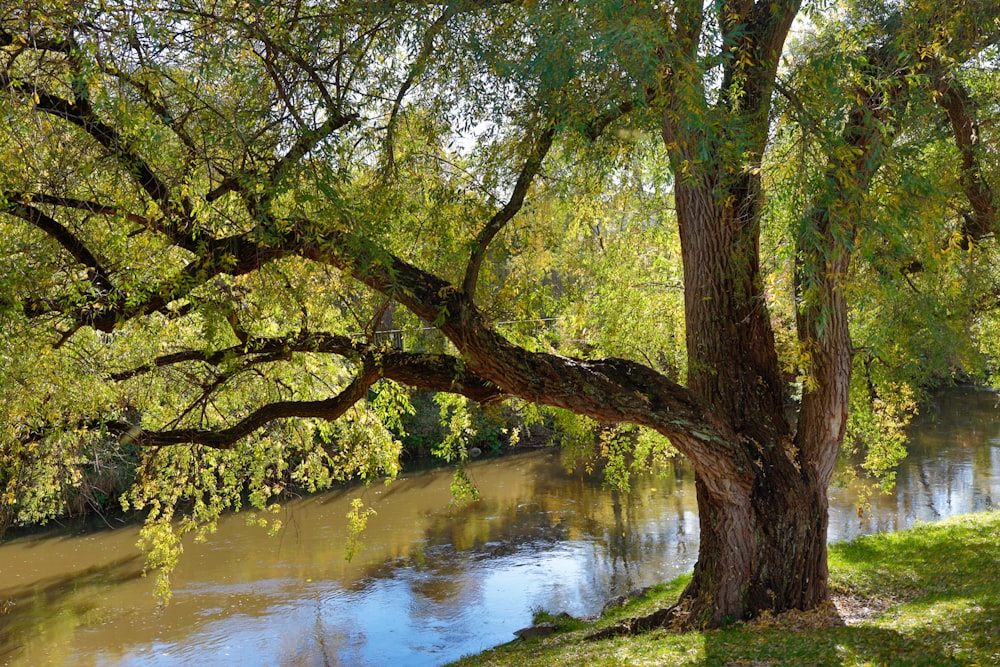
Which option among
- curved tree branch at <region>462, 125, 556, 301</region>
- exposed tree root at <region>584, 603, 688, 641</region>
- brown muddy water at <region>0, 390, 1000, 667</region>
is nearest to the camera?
curved tree branch at <region>462, 125, 556, 301</region>

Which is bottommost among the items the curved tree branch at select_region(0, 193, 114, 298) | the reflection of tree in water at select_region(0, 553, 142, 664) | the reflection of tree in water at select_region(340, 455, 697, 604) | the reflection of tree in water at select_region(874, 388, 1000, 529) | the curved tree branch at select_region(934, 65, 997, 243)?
the reflection of tree in water at select_region(0, 553, 142, 664)

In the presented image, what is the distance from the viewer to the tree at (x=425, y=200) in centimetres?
565

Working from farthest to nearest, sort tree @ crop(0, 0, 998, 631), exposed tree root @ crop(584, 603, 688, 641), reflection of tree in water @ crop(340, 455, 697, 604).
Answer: reflection of tree in water @ crop(340, 455, 697, 604)
exposed tree root @ crop(584, 603, 688, 641)
tree @ crop(0, 0, 998, 631)

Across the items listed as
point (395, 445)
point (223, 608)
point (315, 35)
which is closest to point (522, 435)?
point (223, 608)

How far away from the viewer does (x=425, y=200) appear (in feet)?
25.5

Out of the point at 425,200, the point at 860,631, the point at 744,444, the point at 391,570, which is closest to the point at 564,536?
the point at 391,570

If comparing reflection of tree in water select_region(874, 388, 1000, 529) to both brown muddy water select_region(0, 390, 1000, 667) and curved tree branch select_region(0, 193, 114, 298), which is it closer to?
brown muddy water select_region(0, 390, 1000, 667)

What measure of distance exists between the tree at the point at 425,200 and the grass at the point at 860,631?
60 cm

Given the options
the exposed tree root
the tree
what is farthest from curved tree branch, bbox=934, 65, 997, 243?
the exposed tree root

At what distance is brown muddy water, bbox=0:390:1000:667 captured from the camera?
1224 centimetres

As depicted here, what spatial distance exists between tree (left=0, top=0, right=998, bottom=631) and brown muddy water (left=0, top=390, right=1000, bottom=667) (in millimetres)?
4613

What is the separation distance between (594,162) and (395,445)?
15.9 feet

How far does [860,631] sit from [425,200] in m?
5.43

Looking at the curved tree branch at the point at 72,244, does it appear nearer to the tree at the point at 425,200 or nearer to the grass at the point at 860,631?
the tree at the point at 425,200
